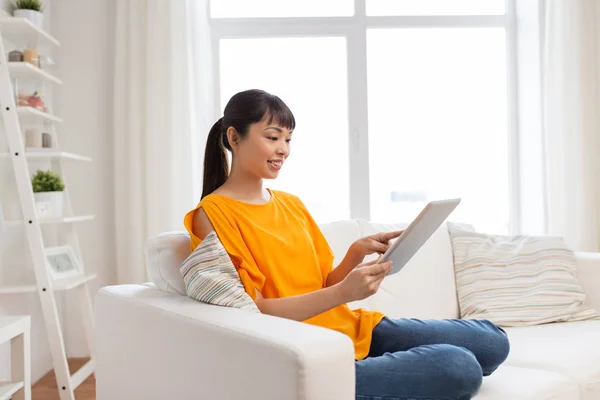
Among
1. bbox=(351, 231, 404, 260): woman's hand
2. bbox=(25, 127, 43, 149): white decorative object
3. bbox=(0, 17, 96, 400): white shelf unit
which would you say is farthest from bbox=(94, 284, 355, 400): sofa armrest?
bbox=(25, 127, 43, 149): white decorative object

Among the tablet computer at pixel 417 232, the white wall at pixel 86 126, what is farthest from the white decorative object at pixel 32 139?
the tablet computer at pixel 417 232

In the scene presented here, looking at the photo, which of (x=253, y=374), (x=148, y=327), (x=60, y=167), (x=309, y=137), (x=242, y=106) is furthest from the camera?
(x=309, y=137)

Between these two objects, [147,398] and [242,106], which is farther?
[242,106]

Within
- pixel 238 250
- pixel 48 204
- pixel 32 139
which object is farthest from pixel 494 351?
pixel 32 139

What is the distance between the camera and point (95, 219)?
342cm

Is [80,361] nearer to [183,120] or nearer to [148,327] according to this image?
[183,120]

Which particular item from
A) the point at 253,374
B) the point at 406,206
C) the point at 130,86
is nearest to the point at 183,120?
the point at 130,86

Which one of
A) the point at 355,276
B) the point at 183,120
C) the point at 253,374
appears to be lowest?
the point at 253,374

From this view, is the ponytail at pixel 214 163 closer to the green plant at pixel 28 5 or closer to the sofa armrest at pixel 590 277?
the sofa armrest at pixel 590 277

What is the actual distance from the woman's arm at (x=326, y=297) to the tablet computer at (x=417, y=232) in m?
0.05

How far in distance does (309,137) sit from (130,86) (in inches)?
39.3

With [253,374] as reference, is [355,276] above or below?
above

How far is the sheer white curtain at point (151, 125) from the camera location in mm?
3283

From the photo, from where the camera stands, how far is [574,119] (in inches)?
135
